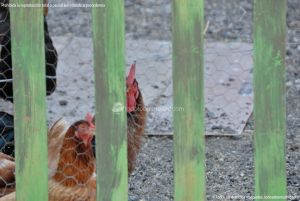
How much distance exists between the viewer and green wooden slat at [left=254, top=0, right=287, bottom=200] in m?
2.56

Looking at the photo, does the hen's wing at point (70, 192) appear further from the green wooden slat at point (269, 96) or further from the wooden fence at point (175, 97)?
the green wooden slat at point (269, 96)

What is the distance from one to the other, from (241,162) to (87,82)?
1.59 m

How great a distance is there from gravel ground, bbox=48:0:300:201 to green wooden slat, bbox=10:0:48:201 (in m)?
1.40

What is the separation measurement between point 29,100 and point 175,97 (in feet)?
1.48

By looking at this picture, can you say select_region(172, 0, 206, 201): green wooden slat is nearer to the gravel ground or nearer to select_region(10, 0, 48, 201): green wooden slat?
select_region(10, 0, 48, 201): green wooden slat

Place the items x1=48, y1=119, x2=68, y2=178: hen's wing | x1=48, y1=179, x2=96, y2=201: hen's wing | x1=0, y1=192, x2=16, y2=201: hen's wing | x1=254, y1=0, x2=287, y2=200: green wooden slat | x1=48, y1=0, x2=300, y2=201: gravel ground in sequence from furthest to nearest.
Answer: x1=48, y1=0, x2=300, y2=201: gravel ground < x1=48, y1=119, x2=68, y2=178: hen's wing < x1=48, y1=179, x2=96, y2=201: hen's wing < x1=0, y1=192, x2=16, y2=201: hen's wing < x1=254, y1=0, x2=287, y2=200: green wooden slat

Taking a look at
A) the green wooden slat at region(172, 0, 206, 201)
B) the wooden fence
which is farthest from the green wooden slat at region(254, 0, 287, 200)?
the green wooden slat at region(172, 0, 206, 201)

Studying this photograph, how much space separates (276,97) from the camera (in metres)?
2.61

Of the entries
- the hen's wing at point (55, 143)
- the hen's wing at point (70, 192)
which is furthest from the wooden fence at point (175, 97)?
the hen's wing at point (55, 143)

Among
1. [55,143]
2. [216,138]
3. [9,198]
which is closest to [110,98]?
[9,198]

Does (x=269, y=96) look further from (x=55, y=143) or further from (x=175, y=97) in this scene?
(x=55, y=143)

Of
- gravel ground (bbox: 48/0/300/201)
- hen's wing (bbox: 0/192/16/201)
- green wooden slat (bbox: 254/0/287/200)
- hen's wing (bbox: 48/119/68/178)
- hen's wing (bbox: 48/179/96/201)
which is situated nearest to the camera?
green wooden slat (bbox: 254/0/287/200)

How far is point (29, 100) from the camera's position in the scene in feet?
8.68

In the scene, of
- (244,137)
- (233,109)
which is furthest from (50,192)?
(233,109)
